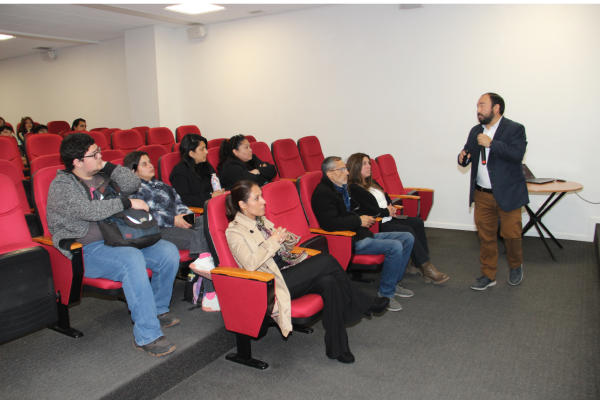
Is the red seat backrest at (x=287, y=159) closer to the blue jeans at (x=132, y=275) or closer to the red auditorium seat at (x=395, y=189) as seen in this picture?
the red auditorium seat at (x=395, y=189)

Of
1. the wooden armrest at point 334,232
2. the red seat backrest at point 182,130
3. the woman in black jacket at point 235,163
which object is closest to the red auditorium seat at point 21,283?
the wooden armrest at point 334,232

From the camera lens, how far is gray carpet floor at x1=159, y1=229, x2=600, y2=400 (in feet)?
7.39

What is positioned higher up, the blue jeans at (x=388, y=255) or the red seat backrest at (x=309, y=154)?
the red seat backrest at (x=309, y=154)

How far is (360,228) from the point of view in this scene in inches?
130

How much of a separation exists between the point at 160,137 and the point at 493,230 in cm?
476

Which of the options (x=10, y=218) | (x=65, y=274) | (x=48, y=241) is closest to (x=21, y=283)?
(x=65, y=274)

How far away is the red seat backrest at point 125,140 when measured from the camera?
581 centimetres

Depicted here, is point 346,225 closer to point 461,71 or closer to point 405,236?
point 405,236

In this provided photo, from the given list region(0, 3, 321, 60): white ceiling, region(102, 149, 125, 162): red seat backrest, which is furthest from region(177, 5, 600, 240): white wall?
region(102, 149, 125, 162): red seat backrest

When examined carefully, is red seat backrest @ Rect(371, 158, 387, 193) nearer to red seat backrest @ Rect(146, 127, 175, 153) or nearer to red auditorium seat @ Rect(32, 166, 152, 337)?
red auditorium seat @ Rect(32, 166, 152, 337)

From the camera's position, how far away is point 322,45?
6.08 metres

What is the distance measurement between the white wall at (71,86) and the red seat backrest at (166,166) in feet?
18.1

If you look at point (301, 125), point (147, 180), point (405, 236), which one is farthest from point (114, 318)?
point (301, 125)

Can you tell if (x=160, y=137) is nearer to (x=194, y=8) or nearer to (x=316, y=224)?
(x=194, y=8)
